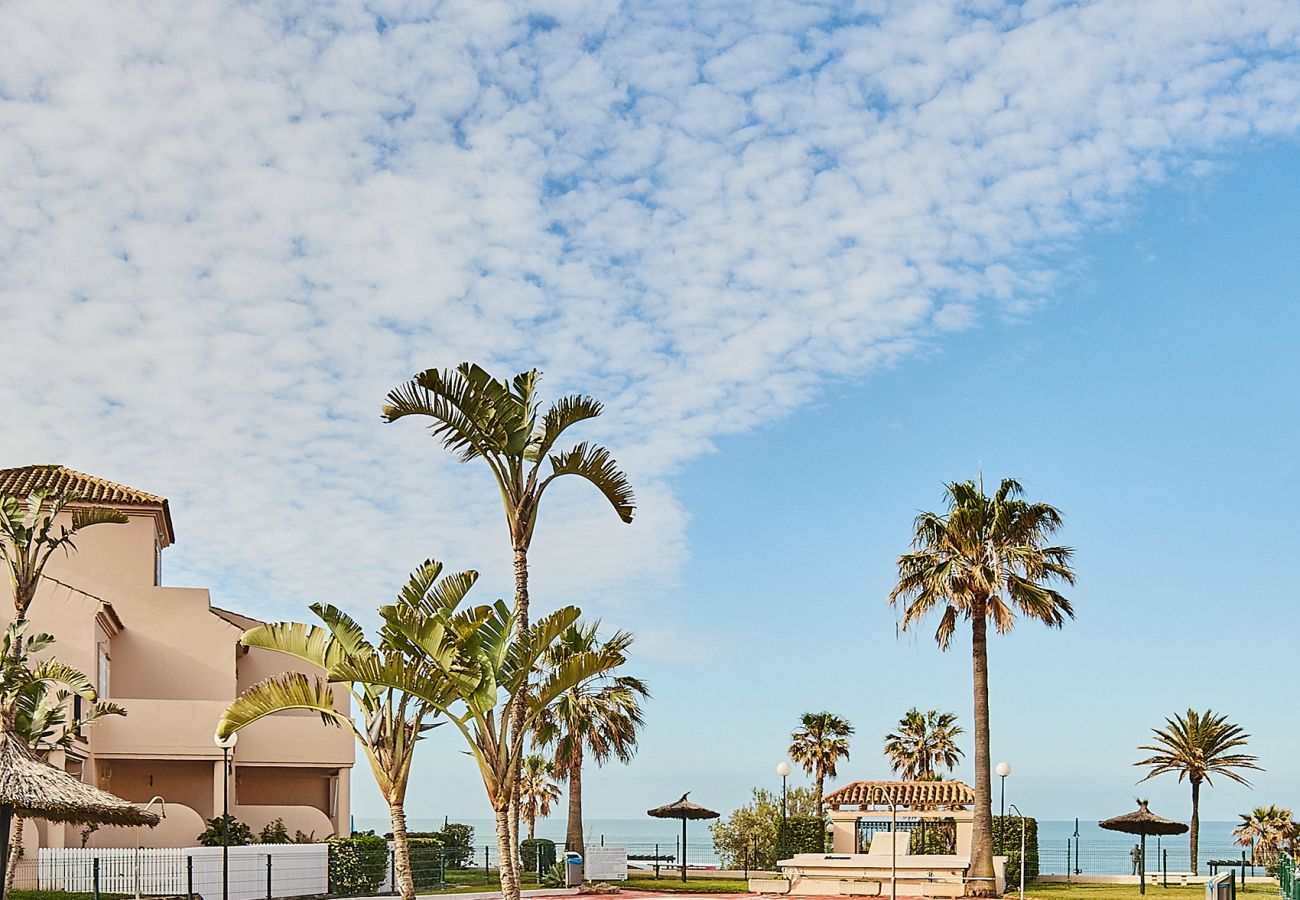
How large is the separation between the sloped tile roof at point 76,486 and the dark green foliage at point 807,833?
21.5 metres

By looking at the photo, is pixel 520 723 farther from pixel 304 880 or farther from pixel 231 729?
pixel 304 880

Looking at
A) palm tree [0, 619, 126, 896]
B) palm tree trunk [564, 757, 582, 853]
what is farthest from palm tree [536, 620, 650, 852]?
palm tree [0, 619, 126, 896]

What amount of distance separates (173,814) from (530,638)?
19.9m

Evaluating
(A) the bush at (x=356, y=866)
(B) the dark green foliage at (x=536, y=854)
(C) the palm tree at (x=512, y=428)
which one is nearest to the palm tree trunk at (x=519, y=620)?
(C) the palm tree at (x=512, y=428)

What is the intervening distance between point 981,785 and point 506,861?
17.6 metres

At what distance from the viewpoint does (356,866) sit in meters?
31.9

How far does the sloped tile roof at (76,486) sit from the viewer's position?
37.6 meters

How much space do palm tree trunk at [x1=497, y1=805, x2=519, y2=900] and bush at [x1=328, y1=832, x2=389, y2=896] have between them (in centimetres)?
1442

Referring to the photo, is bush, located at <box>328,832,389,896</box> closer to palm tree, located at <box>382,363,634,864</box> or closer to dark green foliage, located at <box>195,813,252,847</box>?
dark green foliage, located at <box>195,813,252,847</box>

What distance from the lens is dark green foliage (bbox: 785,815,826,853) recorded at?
44125mm

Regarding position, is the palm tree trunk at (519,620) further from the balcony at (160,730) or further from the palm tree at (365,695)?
the balcony at (160,730)

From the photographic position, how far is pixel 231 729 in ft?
57.8

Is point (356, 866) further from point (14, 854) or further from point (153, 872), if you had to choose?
point (14, 854)

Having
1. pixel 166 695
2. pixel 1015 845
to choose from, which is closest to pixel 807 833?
pixel 1015 845
